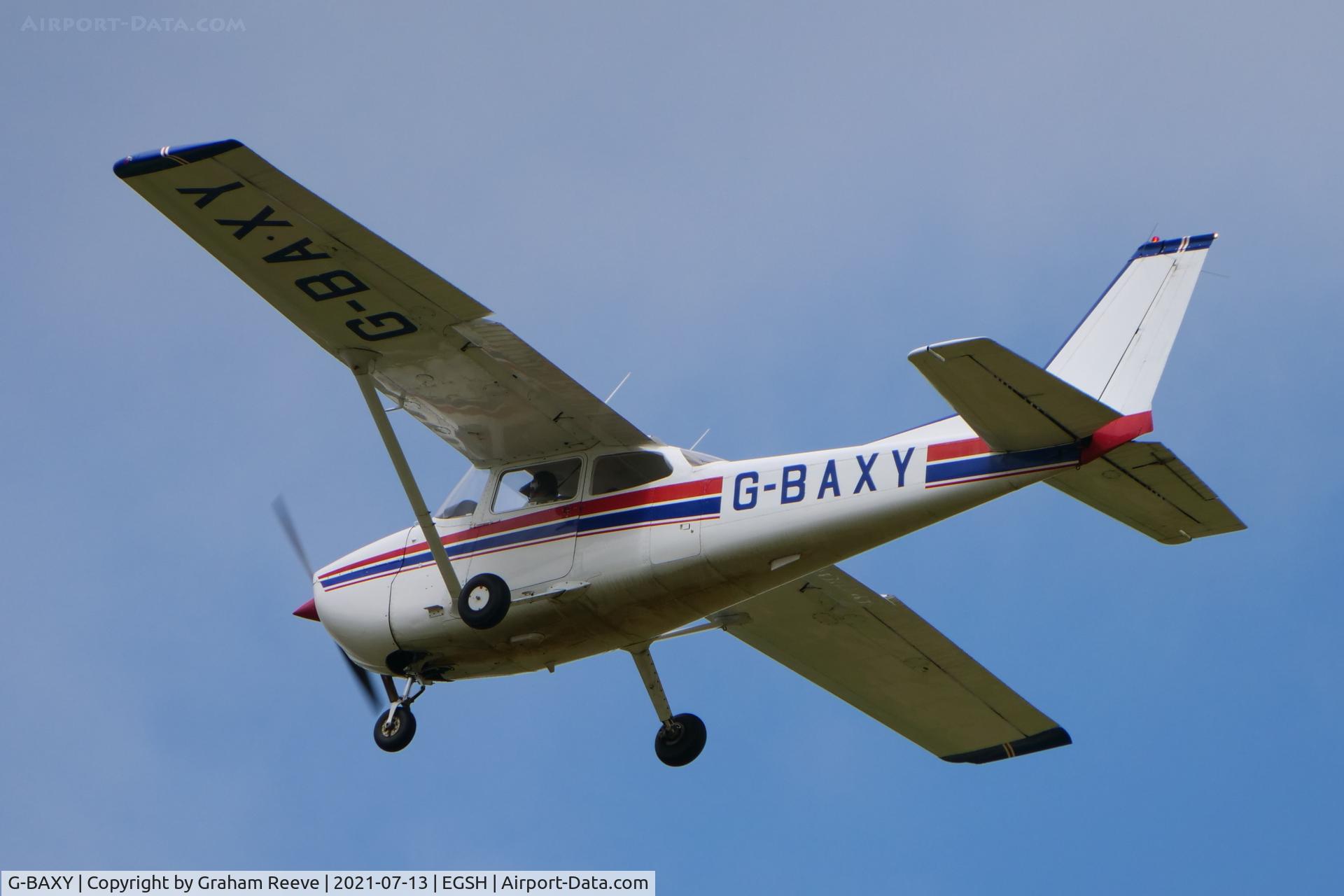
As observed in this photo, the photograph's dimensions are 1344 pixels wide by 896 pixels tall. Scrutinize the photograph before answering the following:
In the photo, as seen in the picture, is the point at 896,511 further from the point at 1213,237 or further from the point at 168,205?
the point at 168,205

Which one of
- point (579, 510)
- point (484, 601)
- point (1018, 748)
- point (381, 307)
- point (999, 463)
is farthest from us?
point (1018, 748)

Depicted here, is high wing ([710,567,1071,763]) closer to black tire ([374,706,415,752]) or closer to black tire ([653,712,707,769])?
black tire ([653,712,707,769])

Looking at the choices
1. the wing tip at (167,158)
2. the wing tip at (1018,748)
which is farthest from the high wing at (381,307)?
the wing tip at (1018,748)

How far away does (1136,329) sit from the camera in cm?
1411

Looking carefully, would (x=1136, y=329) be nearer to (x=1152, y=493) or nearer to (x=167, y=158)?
(x=1152, y=493)

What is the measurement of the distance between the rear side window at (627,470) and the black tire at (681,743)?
241 cm

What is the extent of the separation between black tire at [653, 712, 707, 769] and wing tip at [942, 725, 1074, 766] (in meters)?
3.92

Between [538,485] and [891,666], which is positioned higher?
[538,485]

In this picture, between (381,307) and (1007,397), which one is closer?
(1007,397)

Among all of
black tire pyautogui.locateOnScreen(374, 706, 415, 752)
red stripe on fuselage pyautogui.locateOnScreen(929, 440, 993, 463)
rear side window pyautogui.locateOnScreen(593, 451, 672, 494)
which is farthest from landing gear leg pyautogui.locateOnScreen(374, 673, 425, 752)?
red stripe on fuselage pyautogui.locateOnScreen(929, 440, 993, 463)

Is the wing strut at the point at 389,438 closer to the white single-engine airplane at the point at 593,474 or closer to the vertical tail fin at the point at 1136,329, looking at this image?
the white single-engine airplane at the point at 593,474

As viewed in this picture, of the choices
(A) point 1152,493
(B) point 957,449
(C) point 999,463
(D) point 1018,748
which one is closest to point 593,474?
(B) point 957,449

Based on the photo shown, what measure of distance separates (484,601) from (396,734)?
1692mm

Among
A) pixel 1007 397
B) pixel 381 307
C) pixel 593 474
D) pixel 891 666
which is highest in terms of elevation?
pixel 1007 397
